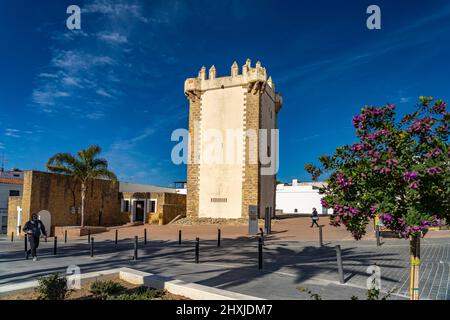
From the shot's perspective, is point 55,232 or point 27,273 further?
point 55,232

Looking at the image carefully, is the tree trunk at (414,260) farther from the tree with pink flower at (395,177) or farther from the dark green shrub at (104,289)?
the dark green shrub at (104,289)

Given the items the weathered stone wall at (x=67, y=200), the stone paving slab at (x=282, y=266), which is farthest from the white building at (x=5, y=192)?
the stone paving slab at (x=282, y=266)

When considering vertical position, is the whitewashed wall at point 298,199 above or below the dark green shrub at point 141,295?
above

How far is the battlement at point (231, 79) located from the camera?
1163 inches

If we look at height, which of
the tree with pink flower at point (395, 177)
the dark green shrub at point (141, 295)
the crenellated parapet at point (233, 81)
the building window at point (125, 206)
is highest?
the crenellated parapet at point (233, 81)

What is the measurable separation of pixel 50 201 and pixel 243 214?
13828mm

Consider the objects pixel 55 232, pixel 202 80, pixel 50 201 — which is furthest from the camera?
pixel 202 80

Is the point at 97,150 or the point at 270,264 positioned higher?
the point at 97,150

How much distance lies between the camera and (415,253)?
5.20 metres

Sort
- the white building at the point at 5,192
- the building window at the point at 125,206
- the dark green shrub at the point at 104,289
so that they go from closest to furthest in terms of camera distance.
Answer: the dark green shrub at the point at 104,289, the building window at the point at 125,206, the white building at the point at 5,192

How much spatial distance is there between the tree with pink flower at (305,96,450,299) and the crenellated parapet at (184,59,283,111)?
2483 centimetres
